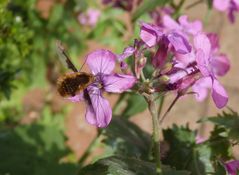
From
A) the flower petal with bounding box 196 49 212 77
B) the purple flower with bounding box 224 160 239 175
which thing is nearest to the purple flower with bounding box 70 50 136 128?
the flower petal with bounding box 196 49 212 77

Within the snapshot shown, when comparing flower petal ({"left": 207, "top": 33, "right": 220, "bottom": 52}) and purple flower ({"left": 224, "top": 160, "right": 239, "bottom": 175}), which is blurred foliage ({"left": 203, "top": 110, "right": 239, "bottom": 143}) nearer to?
purple flower ({"left": 224, "top": 160, "right": 239, "bottom": 175})

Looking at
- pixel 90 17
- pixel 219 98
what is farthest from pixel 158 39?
pixel 90 17

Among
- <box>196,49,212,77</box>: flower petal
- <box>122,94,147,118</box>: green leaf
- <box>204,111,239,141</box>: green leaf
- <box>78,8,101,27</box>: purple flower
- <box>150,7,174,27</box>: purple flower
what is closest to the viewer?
<box>196,49,212,77</box>: flower petal

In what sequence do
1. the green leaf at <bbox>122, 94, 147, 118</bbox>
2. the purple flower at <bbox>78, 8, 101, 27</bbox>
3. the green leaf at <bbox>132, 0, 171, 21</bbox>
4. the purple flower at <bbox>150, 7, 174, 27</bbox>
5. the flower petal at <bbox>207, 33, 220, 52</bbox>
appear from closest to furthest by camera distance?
the flower petal at <bbox>207, 33, 220, 52</bbox>, the green leaf at <bbox>132, 0, 171, 21</bbox>, the green leaf at <bbox>122, 94, 147, 118</bbox>, the purple flower at <bbox>150, 7, 174, 27</bbox>, the purple flower at <bbox>78, 8, 101, 27</bbox>

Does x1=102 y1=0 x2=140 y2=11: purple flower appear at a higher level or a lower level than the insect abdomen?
higher

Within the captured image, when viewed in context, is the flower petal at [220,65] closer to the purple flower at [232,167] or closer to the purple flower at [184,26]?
the purple flower at [184,26]

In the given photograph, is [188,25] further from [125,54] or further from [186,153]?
[125,54]

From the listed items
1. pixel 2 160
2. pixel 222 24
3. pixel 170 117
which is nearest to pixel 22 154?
pixel 2 160
